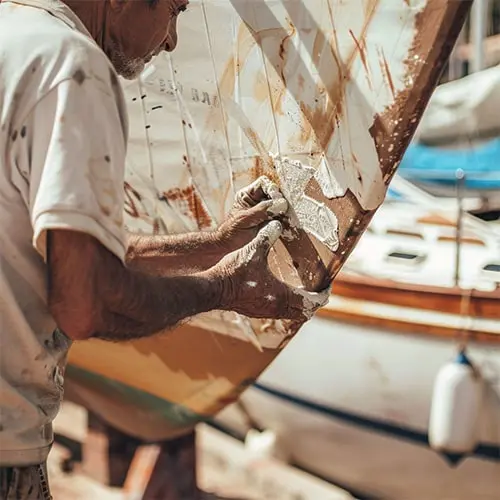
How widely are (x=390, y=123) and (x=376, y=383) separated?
74.1 inches

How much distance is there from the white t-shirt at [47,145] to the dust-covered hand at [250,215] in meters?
0.59

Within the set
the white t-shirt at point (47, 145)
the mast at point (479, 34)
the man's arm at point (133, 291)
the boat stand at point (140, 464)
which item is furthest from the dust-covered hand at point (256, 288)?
the mast at point (479, 34)

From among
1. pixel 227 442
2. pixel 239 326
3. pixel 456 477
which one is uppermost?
pixel 239 326

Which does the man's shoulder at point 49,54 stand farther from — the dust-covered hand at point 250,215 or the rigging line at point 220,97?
the rigging line at point 220,97

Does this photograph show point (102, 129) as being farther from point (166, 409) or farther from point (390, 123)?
point (166, 409)

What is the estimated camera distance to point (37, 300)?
3.91ft

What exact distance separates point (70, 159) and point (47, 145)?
3cm

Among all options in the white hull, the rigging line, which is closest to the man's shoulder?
the rigging line

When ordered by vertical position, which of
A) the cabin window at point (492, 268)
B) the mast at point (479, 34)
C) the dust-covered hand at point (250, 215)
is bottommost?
the cabin window at point (492, 268)

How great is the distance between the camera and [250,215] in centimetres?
173

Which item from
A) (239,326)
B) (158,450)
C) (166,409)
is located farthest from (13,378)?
(158,450)

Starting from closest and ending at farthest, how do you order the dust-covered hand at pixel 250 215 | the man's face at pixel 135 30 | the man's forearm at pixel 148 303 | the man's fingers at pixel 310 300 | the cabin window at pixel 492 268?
the man's forearm at pixel 148 303
the man's face at pixel 135 30
the man's fingers at pixel 310 300
the dust-covered hand at pixel 250 215
the cabin window at pixel 492 268

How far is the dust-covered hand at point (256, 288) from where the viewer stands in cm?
141

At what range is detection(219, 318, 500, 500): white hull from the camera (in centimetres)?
320
